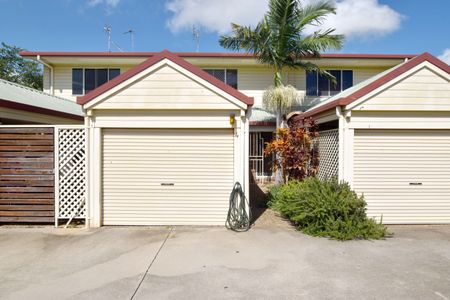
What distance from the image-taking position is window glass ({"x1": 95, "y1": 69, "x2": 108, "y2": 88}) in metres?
13.8

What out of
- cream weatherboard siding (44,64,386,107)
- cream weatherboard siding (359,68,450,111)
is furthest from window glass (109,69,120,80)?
cream weatherboard siding (359,68,450,111)

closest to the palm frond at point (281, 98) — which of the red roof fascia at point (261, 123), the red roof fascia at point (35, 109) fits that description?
the red roof fascia at point (261, 123)

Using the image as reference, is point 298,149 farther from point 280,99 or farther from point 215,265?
point 215,265

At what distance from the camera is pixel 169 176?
6719 millimetres

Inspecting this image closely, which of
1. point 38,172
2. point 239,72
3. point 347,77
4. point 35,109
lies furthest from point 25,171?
point 347,77

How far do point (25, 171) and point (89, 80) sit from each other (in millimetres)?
8492

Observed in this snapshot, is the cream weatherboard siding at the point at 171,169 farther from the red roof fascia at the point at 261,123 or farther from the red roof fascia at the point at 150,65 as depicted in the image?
the red roof fascia at the point at 261,123

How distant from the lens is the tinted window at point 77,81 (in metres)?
13.8

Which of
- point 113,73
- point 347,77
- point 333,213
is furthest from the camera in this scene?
point 347,77

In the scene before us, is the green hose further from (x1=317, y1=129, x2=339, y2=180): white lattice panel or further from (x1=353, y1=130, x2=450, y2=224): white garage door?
(x1=353, y1=130, x2=450, y2=224): white garage door

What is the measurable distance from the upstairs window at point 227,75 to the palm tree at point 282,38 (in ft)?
9.58

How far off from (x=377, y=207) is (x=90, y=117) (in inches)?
278

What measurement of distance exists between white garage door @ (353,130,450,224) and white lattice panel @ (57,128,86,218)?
Result: 648 cm

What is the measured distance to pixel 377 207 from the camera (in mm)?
6820
